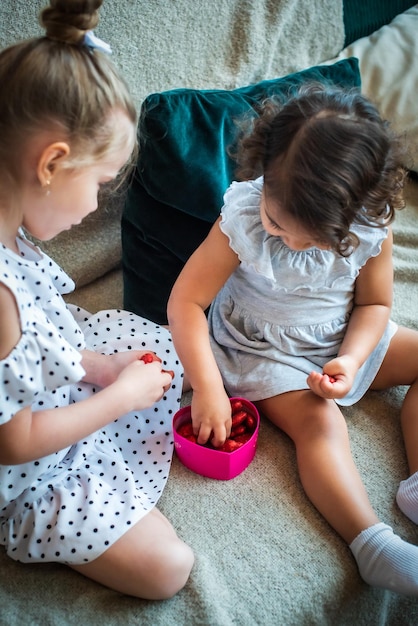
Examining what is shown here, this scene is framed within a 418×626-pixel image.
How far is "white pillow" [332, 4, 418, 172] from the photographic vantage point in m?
1.64

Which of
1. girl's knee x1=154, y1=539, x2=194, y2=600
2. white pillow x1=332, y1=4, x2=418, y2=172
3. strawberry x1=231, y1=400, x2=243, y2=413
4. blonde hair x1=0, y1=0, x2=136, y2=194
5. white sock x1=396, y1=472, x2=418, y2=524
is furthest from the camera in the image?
white pillow x1=332, y1=4, x2=418, y2=172

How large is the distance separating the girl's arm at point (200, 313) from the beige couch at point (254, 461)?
146mm

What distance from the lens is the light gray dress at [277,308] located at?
1.13 metres

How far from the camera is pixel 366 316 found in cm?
120

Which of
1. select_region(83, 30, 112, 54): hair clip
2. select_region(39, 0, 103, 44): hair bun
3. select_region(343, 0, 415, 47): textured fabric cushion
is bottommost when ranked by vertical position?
select_region(343, 0, 415, 47): textured fabric cushion

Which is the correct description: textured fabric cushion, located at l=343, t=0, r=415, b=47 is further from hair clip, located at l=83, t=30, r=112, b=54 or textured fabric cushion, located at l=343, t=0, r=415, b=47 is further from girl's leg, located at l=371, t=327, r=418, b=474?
hair clip, located at l=83, t=30, r=112, b=54

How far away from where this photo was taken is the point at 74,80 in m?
0.77

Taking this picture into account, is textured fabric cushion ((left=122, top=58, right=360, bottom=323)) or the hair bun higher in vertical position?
the hair bun

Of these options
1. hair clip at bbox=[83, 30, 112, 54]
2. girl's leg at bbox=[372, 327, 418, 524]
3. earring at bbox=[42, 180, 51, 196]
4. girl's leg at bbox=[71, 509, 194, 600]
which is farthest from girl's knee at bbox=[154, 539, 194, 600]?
hair clip at bbox=[83, 30, 112, 54]

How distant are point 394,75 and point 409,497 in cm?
112

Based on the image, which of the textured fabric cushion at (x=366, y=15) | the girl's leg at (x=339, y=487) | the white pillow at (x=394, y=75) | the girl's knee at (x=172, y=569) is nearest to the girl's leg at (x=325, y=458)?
the girl's leg at (x=339, y=487)

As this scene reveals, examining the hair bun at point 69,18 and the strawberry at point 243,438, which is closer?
the hair bun at point 69,18

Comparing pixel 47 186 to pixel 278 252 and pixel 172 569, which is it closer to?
pixel 278 252

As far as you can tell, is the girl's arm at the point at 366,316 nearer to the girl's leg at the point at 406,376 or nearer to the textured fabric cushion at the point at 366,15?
the girl's leg at the point at 406,376
